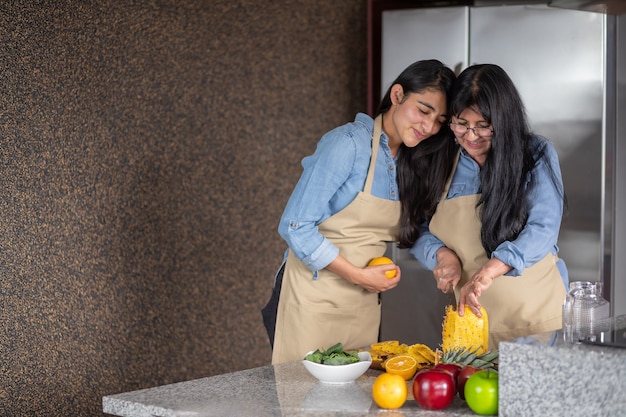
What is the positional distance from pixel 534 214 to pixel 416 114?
453 millimetres

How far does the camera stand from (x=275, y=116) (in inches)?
160

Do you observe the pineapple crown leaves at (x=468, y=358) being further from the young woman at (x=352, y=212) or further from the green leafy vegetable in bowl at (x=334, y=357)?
the young woman at (x=352, y=212)

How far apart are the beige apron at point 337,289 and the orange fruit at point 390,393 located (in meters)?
0.78

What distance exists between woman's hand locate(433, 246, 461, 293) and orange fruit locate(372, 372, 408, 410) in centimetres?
67

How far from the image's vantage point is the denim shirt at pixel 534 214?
2.12m

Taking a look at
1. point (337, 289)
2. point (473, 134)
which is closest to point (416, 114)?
point (473, 134)

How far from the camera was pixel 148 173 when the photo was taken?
3.49 meters

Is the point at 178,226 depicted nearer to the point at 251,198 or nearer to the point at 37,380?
the point at 251,198

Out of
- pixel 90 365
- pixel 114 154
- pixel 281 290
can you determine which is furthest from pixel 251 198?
pixel 281 290

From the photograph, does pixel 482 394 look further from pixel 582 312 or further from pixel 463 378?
pixel 582 312

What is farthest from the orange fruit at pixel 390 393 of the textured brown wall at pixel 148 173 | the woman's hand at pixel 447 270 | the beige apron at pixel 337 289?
the textured brown wall at pixel 148 173

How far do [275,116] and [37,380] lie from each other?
1722mm

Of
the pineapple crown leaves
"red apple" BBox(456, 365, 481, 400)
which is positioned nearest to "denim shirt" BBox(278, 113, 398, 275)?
the pineapple crown leaves

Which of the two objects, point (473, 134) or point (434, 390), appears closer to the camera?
point (434, 390)
